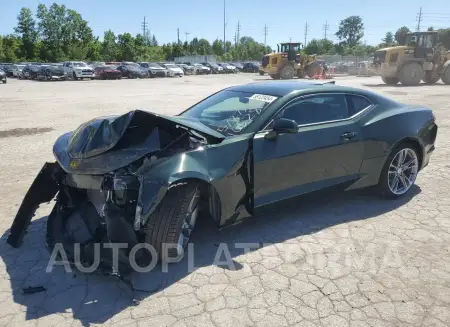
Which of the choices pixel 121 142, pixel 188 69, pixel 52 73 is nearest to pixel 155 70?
pixel 188 69

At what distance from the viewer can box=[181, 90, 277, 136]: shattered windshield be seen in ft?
11.8

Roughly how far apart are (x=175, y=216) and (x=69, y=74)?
3477 centimetres

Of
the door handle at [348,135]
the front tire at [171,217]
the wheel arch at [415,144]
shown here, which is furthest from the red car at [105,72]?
the front tire at [171,217]

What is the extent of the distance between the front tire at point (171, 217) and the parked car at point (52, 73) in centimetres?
3420

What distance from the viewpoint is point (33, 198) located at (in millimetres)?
3447

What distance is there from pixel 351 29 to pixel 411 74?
118993mm

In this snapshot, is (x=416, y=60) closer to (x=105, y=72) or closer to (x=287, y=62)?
(x=287, y=62)

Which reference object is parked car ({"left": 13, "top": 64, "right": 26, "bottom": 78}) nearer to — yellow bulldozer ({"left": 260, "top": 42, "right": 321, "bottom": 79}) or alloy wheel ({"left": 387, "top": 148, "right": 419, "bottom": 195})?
yellow bulldozer ({"left": 260, "top": 42, "right": 321, "bottom": 79})

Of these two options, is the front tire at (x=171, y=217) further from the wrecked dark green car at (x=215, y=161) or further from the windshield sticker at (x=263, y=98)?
the windshield sticker at (x=263, y=98)

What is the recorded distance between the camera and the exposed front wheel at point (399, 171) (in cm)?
442

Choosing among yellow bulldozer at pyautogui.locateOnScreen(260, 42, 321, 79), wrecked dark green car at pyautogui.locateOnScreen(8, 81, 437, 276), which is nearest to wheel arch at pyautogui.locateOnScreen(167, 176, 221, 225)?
wrecked dark green car at pyautogui.locateOnScreen(8, 81, 437, 276)

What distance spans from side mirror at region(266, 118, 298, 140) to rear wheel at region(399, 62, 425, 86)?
69.7ft

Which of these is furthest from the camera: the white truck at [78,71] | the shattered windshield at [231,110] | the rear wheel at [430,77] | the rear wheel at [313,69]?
the white truck at [78,71]

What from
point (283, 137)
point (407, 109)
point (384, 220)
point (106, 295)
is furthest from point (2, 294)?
point (407, 109)
